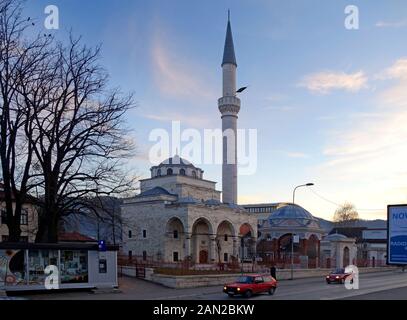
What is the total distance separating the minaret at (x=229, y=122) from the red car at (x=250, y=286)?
45.1 m

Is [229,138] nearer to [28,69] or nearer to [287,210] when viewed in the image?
[287,210]

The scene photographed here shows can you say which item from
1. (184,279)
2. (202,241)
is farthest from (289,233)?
(184,279)

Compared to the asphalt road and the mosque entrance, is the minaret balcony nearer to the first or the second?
the mosque entrance

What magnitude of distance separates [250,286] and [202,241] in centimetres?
4380

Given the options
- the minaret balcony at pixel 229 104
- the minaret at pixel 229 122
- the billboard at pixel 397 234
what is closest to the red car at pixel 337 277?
the billboard at pixel 397 234

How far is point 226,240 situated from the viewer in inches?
2825

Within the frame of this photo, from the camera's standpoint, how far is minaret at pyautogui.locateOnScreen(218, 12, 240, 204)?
2756 inches

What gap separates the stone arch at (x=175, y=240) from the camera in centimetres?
6394

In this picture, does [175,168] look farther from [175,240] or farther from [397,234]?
[397,234]

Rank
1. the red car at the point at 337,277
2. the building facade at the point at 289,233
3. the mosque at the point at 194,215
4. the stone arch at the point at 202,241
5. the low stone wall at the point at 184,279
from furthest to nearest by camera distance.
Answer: the stone arch at the point at 202,241 < the mosque at the point at 194,215 < the building facade at the point at 289,233 < the red car at the point at 337,277 < the low stone wall at the point at 184,279

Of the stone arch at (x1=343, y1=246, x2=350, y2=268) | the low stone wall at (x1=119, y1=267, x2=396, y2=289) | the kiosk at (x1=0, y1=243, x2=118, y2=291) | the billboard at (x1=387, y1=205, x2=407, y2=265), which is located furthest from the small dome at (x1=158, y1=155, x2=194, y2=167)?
the billboard at (x1=387, y1=205, x2=407, y2=265)

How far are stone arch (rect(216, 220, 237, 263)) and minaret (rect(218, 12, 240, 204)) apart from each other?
14.8ft

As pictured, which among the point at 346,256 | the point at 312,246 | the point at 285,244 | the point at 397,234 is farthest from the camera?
the point at 346,256

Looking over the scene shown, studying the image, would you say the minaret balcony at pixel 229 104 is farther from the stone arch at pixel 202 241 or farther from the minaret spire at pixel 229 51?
the stone arch at pixel 202 241
